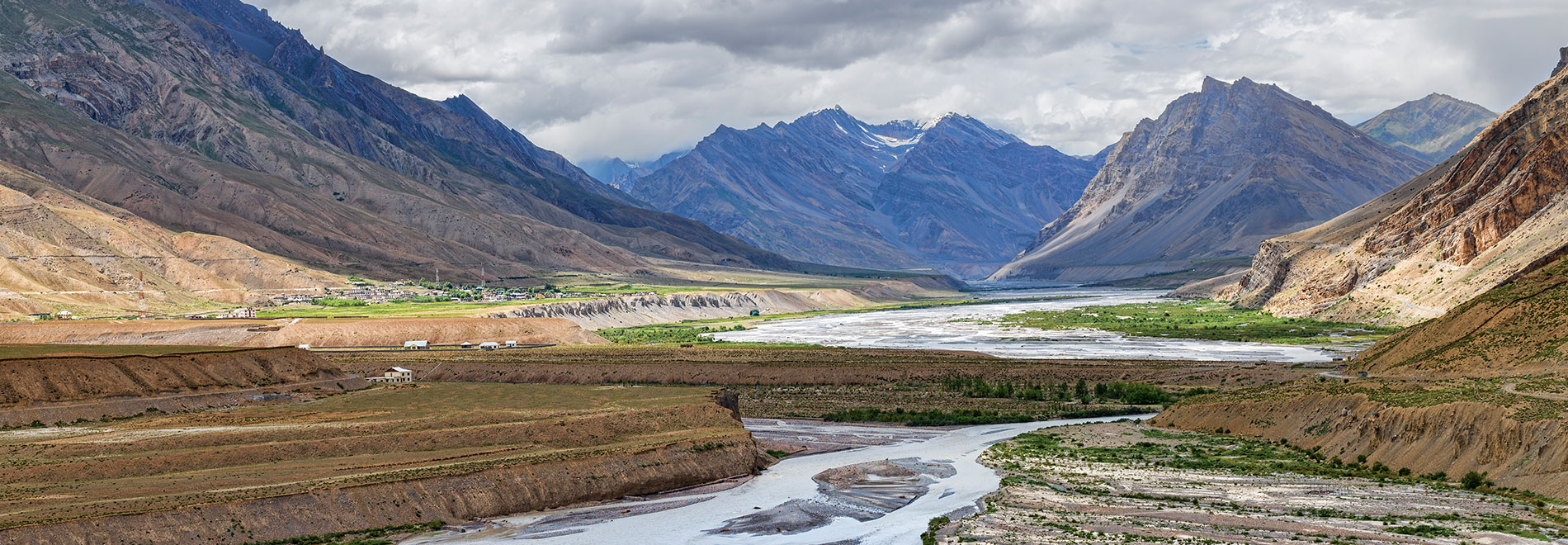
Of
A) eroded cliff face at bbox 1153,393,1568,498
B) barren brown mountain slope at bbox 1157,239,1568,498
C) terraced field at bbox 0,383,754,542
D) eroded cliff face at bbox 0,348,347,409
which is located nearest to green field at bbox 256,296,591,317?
eroded cliff face at bbox 0,348,347,409

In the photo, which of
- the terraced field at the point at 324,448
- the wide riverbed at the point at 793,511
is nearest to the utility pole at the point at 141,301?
the terraced field at the point at 324,448

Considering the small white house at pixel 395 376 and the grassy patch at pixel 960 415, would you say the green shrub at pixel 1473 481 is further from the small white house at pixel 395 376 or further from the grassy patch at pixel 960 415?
the small white house at pixel 395 376

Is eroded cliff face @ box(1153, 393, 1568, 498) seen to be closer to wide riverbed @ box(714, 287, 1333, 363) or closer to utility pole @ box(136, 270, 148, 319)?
wide riverbed @ box(714, 287, 1333, 363)

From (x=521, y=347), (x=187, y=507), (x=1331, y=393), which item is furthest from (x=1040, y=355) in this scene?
(x=187, y=507)

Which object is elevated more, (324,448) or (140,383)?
(140,383)

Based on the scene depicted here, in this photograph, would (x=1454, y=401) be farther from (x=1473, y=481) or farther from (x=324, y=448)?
(x=324, y=448)

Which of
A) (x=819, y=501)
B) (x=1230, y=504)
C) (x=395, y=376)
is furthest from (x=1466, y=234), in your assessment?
(x=819, y=501)
